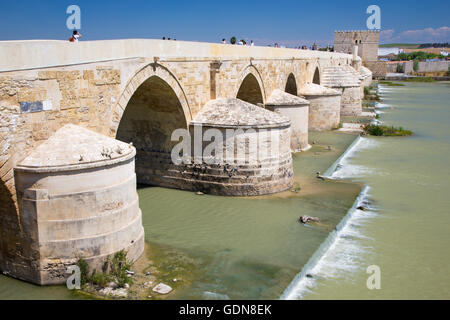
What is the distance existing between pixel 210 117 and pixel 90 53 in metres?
4.28

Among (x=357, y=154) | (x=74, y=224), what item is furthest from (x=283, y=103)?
(x=74, y=224)

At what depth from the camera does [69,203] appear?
6379mm

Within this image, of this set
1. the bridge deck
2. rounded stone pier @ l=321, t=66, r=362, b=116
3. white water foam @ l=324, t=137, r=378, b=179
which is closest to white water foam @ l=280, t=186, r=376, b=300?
white water foam @ l=324, t=137, r=378, b=179

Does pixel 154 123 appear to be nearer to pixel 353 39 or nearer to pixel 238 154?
pixel 238 154

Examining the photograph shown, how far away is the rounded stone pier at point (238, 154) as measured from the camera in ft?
36.3

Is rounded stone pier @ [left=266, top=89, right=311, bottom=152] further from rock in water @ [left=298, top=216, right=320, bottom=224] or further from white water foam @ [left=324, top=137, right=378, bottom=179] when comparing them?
rock in water @ [left=298, top=216, right=320, bottom=224]

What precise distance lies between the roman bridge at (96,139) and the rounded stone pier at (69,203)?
0.05 feet

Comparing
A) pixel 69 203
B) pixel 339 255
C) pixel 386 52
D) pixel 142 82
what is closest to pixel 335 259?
pixel 339 255

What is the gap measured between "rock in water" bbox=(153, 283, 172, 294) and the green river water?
0.18 m

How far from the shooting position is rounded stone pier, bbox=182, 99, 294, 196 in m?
11.1

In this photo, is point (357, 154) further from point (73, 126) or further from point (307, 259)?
point (73, 126)

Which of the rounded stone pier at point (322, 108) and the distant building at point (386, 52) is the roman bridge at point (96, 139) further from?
the distant building at point (386, 52)
